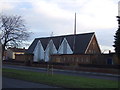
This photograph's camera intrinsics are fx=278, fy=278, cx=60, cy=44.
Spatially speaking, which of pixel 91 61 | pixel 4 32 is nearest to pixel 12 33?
pixel 4 32

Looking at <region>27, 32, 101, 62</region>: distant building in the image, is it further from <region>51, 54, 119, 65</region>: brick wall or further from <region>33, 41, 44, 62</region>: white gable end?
<region>51, 54, 119, 65</region>: brick wall

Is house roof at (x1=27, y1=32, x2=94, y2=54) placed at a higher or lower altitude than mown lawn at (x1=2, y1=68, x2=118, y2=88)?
higher

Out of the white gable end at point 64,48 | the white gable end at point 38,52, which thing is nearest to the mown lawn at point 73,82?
the white gable end at point 64,48

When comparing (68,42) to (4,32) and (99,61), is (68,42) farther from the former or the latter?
(4,32)

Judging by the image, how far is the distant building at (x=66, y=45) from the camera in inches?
2800

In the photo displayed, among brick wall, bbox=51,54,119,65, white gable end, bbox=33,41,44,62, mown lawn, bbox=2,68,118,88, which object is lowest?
mown lawn, bbox=2,68,118,88

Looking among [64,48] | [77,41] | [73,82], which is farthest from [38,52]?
[73,82]

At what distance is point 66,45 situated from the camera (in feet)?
246

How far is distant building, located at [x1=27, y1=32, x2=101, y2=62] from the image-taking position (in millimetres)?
71125

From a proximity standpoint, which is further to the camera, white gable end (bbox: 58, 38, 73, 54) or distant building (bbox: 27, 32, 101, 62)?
white gable end (bbox: 58, 38, 73, 54)

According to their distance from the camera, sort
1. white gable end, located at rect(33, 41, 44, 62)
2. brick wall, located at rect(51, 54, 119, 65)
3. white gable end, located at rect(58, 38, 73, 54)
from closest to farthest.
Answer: brick wall, located at rect(51, 54, 119, 65) < white gable end, located at rect(58, 38, 73, 54) < white gable end, located at rect(33, 41, 44, 62)

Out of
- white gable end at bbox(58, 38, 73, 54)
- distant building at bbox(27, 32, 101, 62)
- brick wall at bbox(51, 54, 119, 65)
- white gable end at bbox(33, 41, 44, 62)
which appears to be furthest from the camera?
white gable end at bbox(33, 41, 44, 62)

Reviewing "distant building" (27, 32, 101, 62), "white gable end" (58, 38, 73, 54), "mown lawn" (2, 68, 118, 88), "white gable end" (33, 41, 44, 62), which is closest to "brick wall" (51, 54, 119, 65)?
"distant building" (27, 32, 101, 62)

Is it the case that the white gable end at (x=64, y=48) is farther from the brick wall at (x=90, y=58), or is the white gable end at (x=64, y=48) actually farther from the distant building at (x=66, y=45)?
the brick wall at (x=90, y=58)
